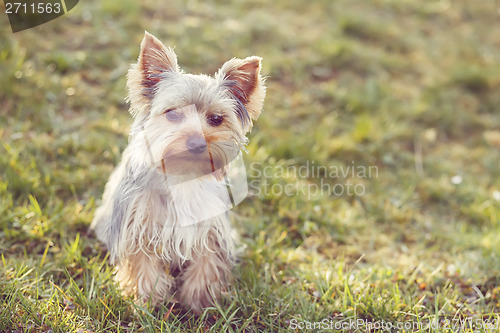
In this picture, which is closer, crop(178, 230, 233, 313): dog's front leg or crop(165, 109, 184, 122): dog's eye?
crop(165, 109, 184, 122): dog's eye

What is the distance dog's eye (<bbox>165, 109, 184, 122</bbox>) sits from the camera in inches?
99.2

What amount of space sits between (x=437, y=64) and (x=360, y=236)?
12.8 ft

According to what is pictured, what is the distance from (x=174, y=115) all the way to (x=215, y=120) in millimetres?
234

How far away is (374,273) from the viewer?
3.32 m

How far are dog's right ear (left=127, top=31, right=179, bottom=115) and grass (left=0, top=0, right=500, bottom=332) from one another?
3.90 feet

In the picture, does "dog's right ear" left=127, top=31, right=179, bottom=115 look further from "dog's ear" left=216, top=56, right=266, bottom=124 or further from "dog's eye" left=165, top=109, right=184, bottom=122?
"dog's ear" left=216, top=56, right=266, bottom=124

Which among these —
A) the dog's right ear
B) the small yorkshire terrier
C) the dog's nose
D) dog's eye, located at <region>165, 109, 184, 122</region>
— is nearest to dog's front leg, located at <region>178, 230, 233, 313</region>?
the small yorkshire terrier

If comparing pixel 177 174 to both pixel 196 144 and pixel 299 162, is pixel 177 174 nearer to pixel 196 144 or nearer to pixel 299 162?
pixel 196 144

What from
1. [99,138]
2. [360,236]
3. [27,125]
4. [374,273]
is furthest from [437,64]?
[27,125]

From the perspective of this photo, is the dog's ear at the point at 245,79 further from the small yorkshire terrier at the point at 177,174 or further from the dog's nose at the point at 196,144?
the dog's nose at the point at 196,144

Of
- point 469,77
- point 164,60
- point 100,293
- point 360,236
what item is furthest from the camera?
point 469,77

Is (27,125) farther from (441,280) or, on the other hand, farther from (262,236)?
(441,280)

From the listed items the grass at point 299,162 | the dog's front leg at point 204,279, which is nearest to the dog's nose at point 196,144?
the dog's front leg at point 204,279

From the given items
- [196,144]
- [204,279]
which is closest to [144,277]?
[204,279]
